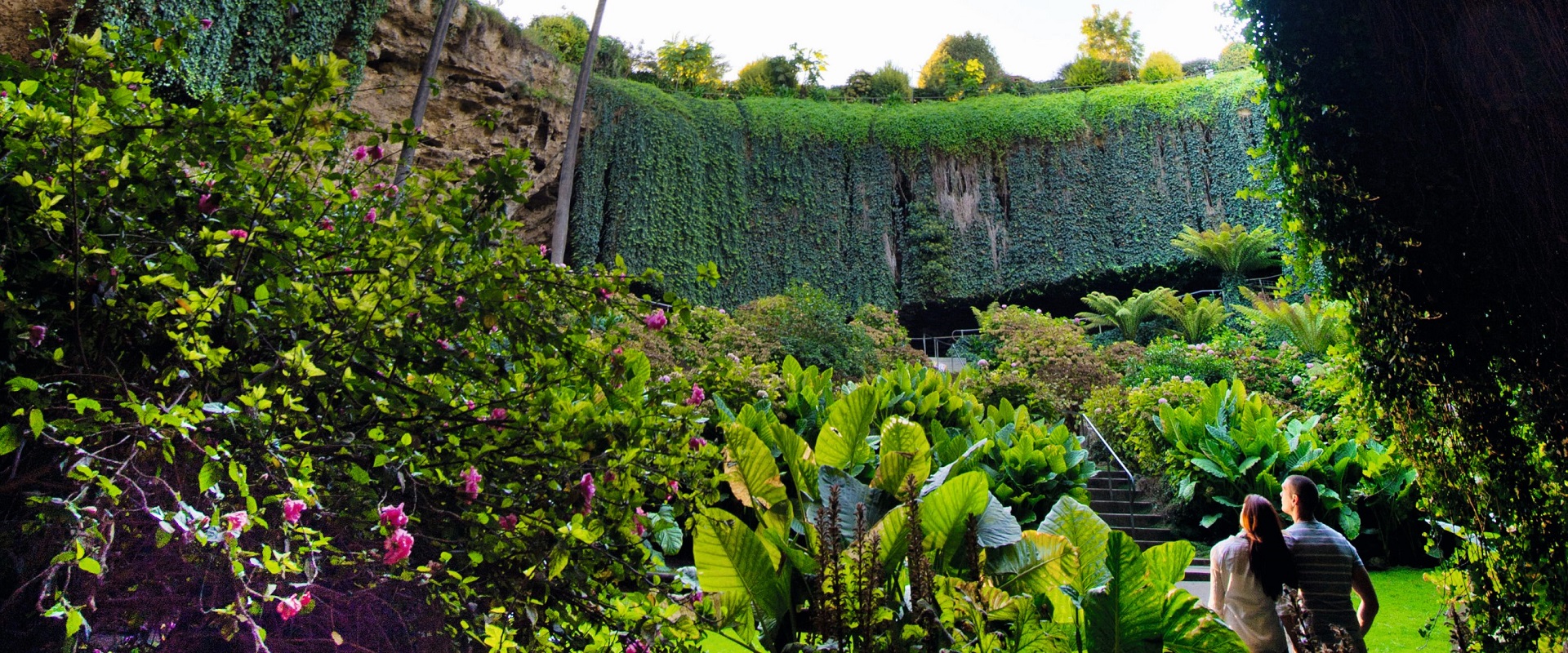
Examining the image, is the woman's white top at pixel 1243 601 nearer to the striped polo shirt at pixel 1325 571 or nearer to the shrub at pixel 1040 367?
the striped polo shirt at pixel 1325 571

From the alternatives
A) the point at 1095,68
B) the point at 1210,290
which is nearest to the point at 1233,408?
the point at 1210,290

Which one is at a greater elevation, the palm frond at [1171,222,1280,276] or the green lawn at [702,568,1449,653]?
the palm frond at [1171,222,1280,276]

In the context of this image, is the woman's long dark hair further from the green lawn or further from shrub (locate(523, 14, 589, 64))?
shrub (locate(523, 14, 589, 64))

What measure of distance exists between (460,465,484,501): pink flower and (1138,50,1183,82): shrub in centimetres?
2380

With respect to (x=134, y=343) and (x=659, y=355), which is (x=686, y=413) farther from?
(x=659, y=355)

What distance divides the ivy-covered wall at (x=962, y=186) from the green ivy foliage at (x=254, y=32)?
8342 millimetres

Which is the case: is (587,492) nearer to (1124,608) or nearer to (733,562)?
(733,562)

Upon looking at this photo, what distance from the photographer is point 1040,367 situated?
13.6 meters

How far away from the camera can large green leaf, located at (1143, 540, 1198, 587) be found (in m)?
2.25

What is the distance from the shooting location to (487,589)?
6.11 ft

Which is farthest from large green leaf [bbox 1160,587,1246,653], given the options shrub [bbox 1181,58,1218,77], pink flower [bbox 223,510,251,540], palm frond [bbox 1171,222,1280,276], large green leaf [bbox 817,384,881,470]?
shrub [bbox 1181,58,1218,77]

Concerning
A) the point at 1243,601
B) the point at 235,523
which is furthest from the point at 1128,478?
the point at 235,523

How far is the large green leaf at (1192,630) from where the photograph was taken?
194 cm

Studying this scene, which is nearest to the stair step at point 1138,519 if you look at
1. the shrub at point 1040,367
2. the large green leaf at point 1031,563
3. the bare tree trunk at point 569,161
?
the shrub at point 1040,367
